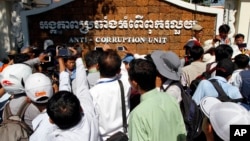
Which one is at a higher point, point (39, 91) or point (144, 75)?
point (144, 75)

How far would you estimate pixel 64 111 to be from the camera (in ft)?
4.97

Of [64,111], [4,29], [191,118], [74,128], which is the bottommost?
[191,118]

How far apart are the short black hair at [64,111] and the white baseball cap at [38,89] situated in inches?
14.9

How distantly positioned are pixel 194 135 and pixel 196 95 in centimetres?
59

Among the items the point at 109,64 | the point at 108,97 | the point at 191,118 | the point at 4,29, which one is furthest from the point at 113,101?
the point at 4,29

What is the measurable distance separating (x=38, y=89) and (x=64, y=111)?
1.60 feet

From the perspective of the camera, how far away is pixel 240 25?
597cm

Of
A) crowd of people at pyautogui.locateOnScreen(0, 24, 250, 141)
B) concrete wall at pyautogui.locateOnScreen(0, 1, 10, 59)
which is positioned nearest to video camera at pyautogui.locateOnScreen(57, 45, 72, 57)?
crowd of people at pyautogui.locateOnScreen(0, 24, 250, 141)

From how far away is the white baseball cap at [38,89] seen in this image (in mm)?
1899

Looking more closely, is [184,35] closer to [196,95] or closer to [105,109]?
[196,95]

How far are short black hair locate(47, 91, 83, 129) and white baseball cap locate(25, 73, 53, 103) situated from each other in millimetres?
379

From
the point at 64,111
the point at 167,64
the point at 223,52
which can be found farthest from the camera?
the point at 223,52

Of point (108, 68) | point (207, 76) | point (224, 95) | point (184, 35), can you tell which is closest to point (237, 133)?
point (108, 68)

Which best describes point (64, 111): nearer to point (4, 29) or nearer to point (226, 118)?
point (226, 118)
